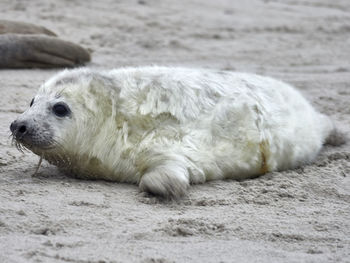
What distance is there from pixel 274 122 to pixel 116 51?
10.5 ft

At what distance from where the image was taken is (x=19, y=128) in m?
3.65

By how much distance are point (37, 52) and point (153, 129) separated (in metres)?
2.52

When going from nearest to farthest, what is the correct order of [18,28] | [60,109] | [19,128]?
[19,128] → [60,109] → [18,28]

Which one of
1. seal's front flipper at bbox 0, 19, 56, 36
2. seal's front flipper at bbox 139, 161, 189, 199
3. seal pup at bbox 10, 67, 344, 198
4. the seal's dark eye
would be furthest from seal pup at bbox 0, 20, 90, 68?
seal's front flipper at bbox 139, 161, 189, 199

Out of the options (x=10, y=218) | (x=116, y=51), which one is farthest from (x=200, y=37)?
(x=10, y=218)

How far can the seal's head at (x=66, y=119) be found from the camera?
3697mm

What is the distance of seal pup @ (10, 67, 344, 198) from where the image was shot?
12.2ft

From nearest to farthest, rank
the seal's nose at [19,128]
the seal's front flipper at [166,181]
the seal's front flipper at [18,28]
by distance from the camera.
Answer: the seal's front flipper at [166,181] → the seal's nose at [19,128] → the seal's front flipper at [18,28]

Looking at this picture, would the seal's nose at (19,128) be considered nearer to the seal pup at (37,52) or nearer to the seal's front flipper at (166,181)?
the seal's front flipper at (166,181)

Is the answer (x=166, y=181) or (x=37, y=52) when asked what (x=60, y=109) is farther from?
(x=37, y=52)

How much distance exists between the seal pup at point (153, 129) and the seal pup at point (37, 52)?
2.04 meters

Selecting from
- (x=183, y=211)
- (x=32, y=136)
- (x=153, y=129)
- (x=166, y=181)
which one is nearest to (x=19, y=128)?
(x=32, y=136)

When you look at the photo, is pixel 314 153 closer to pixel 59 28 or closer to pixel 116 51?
pixel 116 51

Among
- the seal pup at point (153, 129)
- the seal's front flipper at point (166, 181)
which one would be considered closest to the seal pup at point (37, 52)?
the seal pup at point (153, 129)
